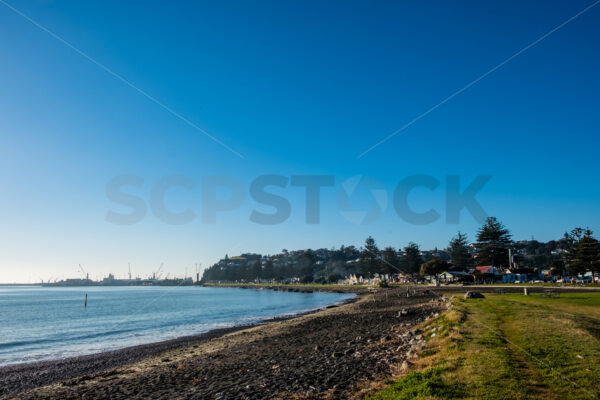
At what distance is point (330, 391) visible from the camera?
9305mm

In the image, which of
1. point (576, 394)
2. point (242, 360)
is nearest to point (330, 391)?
point (576, 394)

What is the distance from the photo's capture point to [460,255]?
104m

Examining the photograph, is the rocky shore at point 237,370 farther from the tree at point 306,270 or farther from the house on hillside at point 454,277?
the tree at point 306,270

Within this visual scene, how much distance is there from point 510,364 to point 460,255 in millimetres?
105214

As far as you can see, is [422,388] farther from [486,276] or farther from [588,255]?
[486,276]

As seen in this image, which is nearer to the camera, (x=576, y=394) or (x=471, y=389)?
(x=576, y=394)

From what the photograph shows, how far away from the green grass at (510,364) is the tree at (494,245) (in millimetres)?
85257

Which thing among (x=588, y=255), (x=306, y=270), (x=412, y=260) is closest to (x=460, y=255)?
(x=412, y=260)

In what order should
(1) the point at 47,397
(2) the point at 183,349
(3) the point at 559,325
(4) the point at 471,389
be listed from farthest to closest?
(2) the point at 183,349 → (3) the point at 559,325 → (1) the point at 47,397 → (4) the point at 471,389

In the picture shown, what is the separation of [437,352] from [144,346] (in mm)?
21027

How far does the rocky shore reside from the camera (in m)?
10.4

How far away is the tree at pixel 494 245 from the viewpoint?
298 feet

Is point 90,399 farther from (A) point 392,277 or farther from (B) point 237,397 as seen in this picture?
(A) point 392,277

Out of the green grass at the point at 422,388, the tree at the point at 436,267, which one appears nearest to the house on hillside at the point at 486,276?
the tree at the point at 436,267
